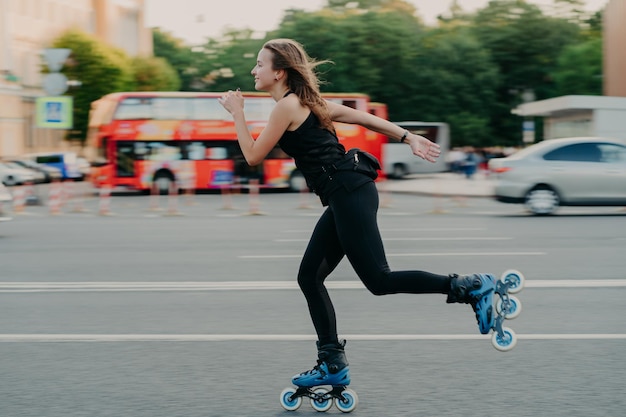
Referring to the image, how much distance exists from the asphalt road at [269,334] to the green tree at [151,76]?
181 ft

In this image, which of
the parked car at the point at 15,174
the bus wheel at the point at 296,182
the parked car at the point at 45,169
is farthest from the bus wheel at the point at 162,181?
the parked car at the point at 45,169

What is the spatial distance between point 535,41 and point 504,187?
50.0 m

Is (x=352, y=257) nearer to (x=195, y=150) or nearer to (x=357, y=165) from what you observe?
(x=357, y=165)

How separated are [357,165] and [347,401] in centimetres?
105

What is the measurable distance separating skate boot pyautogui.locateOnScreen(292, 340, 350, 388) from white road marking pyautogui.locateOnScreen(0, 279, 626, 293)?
13.9 feet

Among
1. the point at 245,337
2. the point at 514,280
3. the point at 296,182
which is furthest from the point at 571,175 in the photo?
the point at 296,182

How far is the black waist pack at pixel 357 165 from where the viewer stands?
463cm

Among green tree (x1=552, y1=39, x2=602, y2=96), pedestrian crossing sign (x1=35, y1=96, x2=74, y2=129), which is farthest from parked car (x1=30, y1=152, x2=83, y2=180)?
green tree (x1=552, y1=39, x2=602, y2=96)

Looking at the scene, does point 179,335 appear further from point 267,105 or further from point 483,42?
point 483,42

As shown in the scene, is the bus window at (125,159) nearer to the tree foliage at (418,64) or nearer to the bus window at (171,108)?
the bus window at (171,108)

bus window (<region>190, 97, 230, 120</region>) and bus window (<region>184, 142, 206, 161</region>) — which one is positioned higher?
bus window (<region>190, 97, 230, 120</region>)

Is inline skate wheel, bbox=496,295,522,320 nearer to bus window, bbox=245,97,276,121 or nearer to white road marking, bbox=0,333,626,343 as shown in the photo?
white road marking, bbox=0,333,626,343

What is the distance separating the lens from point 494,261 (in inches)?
450

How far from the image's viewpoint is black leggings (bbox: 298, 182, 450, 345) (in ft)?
15.1
